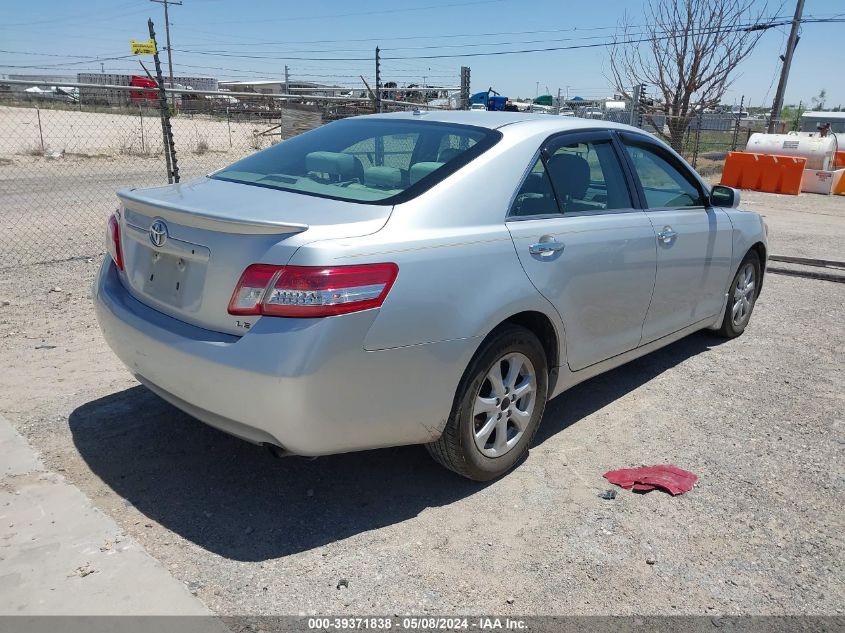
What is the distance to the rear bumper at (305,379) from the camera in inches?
102

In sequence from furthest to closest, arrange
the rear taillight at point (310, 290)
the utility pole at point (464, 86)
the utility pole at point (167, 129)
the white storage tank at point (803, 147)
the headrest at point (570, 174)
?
the white storage tank at point (803, 147) → the utility pole at point (464, 86) → the utility pole at point (167, 129) → the headrest at point (570, 174) → the rear taillight at point (310, 290)

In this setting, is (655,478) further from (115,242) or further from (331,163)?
(115,242)

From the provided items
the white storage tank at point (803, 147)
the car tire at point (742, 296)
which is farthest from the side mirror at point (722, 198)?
the white storage tank at point (803, 147)

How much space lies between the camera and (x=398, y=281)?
2.73 m

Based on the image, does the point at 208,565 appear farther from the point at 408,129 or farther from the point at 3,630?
the point at 408,129

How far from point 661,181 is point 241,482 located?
10.5ft

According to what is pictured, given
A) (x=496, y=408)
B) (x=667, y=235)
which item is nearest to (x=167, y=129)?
(x=667, y=235)

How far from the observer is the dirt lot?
2670 mm

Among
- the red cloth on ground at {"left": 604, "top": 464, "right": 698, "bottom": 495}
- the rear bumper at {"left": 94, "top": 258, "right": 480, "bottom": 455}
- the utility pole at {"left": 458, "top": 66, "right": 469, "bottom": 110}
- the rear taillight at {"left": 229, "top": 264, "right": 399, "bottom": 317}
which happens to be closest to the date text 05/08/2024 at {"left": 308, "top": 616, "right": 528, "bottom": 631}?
the rear bumper at {"left": 94, "top": 258, "right": 480, "bottom": 455}

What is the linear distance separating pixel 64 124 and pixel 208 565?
113 ft

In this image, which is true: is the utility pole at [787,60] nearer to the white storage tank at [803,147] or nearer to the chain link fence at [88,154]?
the white storage tank at [803,147]

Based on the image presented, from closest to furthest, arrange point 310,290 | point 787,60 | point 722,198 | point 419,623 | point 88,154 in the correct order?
1. point 419,623
2. point 310,290
3. point 722,198
4. point 88,154
5. point 787,60

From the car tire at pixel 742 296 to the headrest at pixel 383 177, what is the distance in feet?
10.4

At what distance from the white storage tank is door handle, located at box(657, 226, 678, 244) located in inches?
648
